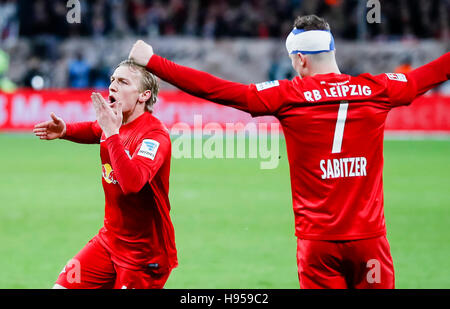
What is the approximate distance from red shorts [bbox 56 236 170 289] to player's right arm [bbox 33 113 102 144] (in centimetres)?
106

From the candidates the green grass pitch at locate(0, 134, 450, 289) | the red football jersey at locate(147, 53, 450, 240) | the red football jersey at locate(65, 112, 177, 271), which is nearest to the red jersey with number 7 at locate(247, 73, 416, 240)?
the red football jersey at locate(147, 53, 450, 240)

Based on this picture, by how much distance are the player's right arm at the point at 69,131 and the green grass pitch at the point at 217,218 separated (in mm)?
2221

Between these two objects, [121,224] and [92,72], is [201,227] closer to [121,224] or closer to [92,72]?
[121,224]

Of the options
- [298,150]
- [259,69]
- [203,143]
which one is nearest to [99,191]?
[203,143]

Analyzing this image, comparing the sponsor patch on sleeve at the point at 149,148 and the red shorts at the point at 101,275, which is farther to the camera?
the red shorts at the point at 101,275

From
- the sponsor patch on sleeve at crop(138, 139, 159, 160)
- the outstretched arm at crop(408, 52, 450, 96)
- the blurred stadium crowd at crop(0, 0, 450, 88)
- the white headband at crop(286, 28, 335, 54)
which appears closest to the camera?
the white headband at crop(286, 28, 335, 54)

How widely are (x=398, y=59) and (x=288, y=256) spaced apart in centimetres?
2077

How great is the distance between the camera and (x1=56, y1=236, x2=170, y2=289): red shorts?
16.1 ft

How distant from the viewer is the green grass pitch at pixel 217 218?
795 cm

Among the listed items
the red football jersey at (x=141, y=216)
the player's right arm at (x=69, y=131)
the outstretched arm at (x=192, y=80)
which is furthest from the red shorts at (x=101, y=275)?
the outstretched arm at (x=192, y=80)

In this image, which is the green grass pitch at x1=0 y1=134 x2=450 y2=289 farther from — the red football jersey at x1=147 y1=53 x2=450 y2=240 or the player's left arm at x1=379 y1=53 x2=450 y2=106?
the player's left arm at x1=379 y1=53 x2=450 y2=106

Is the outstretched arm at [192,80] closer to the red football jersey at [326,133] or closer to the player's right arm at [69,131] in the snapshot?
the red football jersey at [326,133]

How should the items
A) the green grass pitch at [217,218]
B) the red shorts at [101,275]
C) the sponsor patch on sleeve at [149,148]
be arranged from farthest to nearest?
the green grass pitch at [217,218]
the red shorts at [101,275]
the sponsor patch on sleeve at [149,148]

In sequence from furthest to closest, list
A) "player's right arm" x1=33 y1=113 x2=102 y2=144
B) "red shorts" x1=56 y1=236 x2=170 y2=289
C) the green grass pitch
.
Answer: the green grass pitch < "player's right arm" x1=33 y1=113 x2=102 y2=144 < "red shorts" x1=56 y1=236 x2=170 y2=289
